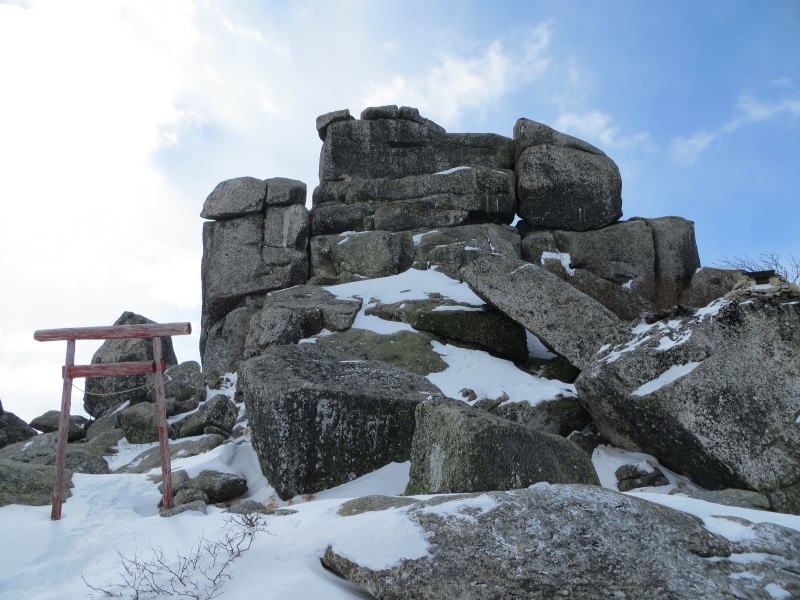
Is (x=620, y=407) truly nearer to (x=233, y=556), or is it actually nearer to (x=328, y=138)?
(x=233, y=556)

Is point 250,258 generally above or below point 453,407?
above

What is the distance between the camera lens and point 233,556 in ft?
16.0

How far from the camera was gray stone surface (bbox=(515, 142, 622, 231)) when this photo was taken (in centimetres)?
2277

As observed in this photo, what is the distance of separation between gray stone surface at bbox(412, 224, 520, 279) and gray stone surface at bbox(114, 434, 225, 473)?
8493 millimetres

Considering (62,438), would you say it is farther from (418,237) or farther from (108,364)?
(418,237)

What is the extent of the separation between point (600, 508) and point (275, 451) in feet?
17.0

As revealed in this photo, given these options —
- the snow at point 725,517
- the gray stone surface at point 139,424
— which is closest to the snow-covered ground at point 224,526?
the snow at point 725,517

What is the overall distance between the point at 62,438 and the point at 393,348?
7235mm

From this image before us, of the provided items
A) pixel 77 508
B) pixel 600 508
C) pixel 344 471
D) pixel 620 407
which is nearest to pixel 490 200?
pixel 620 407

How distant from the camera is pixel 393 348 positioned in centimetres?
1420

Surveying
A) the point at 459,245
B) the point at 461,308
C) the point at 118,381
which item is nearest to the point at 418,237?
the point at 459,245

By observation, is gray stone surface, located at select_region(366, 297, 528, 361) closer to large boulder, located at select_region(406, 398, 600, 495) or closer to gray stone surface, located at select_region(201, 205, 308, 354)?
large boulder, located at select_region(406, 398, 600, 495)

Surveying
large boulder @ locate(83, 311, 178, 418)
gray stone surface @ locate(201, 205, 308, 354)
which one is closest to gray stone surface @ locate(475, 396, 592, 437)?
large boulder @ locate(83, 311, 178, 418)

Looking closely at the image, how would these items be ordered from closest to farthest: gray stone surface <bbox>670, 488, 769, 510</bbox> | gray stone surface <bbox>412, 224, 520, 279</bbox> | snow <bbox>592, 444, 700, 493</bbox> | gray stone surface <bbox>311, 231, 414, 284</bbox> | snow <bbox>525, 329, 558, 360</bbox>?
gray stone surface <bbox>670, 488, 769, 510</bbox>, snow <bbox>592, 444, 700, 493</bbox>, snow <bbox>525, 329, 558, 360</bbox>, gray stone surface <bbox>412, 224, 520, 279</bbox>, gray stone surface <bbox>311, 231, 414, 284</bbox>
